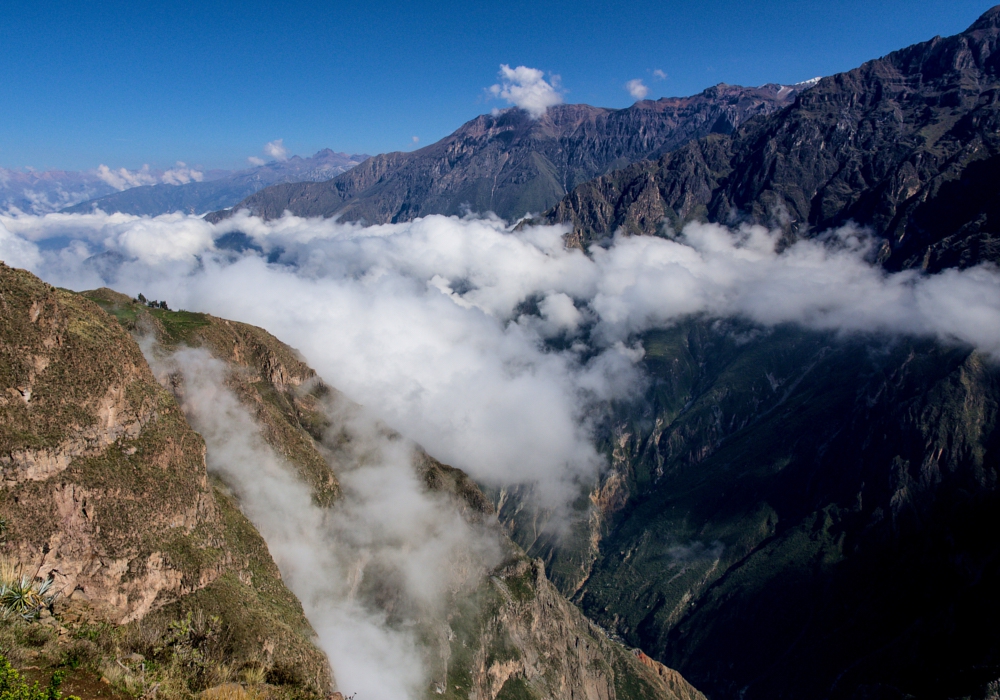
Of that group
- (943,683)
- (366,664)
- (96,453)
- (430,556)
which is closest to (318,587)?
(366,664)

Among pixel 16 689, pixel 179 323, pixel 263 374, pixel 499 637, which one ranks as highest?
pixel 179 323

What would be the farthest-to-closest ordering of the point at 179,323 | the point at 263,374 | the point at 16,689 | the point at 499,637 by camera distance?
the point at 499,637 → the point at 263,374 → the point at 179,323 → the point at 16,689

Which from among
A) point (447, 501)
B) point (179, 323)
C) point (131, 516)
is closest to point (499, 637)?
point (447, 501)

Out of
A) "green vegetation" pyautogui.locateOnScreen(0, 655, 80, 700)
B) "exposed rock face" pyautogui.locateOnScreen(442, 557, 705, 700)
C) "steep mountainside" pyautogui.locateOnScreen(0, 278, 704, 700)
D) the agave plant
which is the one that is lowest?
"exposed rock face" pyautogui.locateOnScreen(442, 557, 705, 700)

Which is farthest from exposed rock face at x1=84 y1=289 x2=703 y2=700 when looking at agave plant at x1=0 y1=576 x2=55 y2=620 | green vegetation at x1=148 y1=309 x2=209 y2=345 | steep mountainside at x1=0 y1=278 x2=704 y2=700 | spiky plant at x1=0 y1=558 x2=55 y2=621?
agave plant at x1=0 y1=576 x2=55 y2=620

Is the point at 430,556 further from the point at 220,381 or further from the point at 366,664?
the point at 220,381

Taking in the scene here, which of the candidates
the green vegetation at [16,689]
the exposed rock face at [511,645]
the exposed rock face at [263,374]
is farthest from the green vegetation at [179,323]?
the green vegetation at [16,689]

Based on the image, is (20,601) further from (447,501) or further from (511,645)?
(511,645)

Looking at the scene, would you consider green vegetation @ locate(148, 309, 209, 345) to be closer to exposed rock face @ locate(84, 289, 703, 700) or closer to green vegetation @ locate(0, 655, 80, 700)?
exposed rock face @ locate(84, 289, 703, 700)
